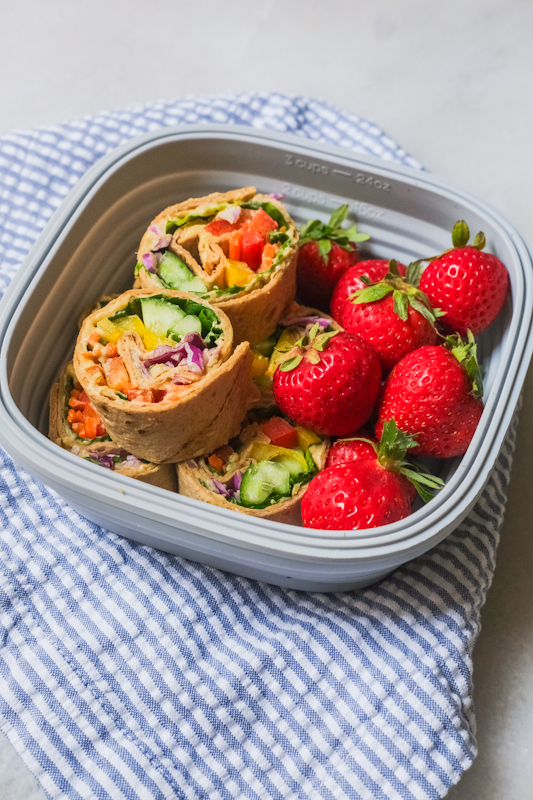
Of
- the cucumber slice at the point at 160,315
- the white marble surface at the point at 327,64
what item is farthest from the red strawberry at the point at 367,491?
the white marble surface at the point at 327,64

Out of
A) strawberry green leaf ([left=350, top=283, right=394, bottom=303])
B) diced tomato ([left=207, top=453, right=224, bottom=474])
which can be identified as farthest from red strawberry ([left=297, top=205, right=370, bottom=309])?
diced tomato ([left=207, top=453, right=224, bottom=474])

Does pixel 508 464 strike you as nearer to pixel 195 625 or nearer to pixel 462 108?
pixel 195 625

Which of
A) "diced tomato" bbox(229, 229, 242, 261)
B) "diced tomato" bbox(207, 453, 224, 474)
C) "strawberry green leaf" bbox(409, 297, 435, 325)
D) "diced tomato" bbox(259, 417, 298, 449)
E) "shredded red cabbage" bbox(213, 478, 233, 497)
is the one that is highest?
"strawberry green leaf" bbox(409, 297, 435, 325)

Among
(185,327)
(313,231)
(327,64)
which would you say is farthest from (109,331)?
(327,64)

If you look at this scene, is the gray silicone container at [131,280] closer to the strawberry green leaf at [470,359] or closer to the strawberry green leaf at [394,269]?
the strawberry green leaf at [470,359]

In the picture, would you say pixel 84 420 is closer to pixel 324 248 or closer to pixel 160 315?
pixel 160 315

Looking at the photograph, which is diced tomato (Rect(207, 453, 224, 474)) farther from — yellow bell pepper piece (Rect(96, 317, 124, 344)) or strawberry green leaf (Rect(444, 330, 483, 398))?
strawberry green leaf (Rect(444, 330, 483, 398))
